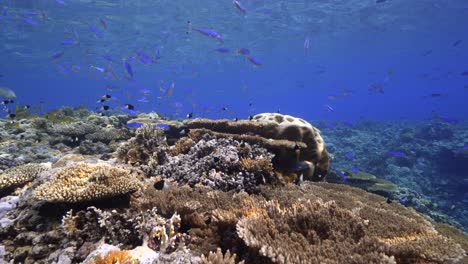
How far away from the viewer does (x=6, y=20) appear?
3512 cm

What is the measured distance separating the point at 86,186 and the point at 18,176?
295 cm

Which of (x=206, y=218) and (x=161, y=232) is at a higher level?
(x=161, y=232)

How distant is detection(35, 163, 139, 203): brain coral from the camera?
4.37 meters

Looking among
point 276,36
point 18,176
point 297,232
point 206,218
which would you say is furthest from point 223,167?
point 276,36

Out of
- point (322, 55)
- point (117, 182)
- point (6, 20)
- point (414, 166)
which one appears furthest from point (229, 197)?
point (322, 55)

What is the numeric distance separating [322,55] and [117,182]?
6469 cm

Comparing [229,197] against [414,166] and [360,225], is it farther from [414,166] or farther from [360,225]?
[414,166]

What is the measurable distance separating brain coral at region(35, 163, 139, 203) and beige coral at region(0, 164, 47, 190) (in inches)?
74.7

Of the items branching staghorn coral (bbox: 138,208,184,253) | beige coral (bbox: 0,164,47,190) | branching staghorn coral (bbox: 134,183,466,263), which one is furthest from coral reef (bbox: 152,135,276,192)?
beige coral (bbox: 0,164,47,190)

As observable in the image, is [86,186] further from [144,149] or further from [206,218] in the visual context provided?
[144,149]

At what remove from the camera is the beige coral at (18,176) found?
616 centimetres

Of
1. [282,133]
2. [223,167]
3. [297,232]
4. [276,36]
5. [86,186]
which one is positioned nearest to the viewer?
[297,232]

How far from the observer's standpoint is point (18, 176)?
20.9ft

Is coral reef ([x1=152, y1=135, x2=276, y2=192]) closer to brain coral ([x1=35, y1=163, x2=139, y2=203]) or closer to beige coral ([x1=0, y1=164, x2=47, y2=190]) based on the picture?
brain coral ([x1=35, y1=163, x2=139, y2=203])
